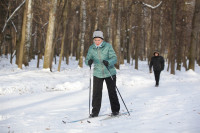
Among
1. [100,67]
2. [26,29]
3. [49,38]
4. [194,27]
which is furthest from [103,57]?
[194,27]

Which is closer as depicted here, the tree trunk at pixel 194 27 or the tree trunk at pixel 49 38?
A: the tree trunk at pixel 49 38

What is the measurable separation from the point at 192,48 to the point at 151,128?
53.8 ft

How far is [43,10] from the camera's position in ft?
71.3

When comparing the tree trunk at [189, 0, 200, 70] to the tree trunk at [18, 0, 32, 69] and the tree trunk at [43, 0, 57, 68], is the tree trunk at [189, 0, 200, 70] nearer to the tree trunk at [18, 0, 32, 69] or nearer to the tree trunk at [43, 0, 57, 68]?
the tree trunk at [43, 0, 57, 68]

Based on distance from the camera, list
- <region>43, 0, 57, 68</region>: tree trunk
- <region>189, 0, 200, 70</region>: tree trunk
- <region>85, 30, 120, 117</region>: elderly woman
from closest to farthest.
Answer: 1. <region>85, 30, 120, 117</region>: elderly woman
2. <region>43, 0, 57, 68</region>: tree trunk
3. <region>189, 0, 200, 70</region>: tree trunk

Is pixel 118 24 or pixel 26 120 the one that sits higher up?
pixel 118 24

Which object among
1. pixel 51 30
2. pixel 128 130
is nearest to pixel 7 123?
pixel 128 130

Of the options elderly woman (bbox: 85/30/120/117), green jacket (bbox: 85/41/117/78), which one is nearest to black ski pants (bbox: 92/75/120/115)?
elderly woman (bbox: 85/30/120/117)

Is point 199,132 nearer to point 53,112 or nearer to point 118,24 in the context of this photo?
point 53,112

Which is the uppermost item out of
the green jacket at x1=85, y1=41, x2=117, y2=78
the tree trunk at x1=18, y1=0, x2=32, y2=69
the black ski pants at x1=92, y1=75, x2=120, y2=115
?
the tree trunk at x1=18, y1=0, x2=32, y2=69

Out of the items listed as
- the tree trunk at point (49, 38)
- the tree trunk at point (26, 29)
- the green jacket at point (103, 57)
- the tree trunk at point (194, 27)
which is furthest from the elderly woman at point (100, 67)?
the tree trunk at point (194, 27)

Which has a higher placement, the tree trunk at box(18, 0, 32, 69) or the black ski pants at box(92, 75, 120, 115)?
the tree trunk at box(18, 0, 32, 69)

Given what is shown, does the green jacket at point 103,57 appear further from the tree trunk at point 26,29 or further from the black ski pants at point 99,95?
the tree trunk at point 26,29

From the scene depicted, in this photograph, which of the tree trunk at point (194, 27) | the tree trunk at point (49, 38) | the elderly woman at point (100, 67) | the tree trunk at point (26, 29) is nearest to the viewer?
the elderly woman at point (100, 67)
